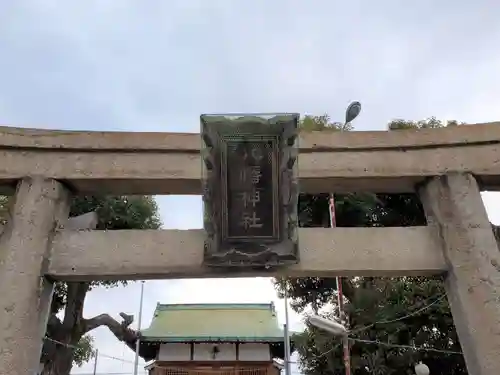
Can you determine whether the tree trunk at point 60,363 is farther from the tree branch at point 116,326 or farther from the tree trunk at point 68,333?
the tree branch at point 116,326

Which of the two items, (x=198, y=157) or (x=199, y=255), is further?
(x=198, y=157)

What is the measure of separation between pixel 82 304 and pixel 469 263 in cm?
1172

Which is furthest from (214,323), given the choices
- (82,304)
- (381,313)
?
(381,313)

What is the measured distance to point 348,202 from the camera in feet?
45.5

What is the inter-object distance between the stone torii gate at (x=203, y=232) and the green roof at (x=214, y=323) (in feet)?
32.5

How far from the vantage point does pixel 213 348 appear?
555 inches

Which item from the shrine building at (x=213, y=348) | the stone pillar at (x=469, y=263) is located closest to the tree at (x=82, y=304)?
the shrine building at (x=213, y=348)

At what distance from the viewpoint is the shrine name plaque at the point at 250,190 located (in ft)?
14.3

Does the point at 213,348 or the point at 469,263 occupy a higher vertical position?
the point at 213,348

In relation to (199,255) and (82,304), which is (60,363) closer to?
(82,304)

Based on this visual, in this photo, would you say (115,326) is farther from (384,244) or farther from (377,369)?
(384,244)

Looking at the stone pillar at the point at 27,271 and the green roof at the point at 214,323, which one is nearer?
the stone pillar at the point at 27,271

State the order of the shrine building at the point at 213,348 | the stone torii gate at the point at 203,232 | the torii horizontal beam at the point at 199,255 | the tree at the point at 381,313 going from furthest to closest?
the shrine building at the point at 213,348 < the tree at the point at 381,313 < the torii horizontal beam at the point at 199,255 < the stone torii gate at the point at 203,232

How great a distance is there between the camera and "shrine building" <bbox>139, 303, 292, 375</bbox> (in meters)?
13.8
